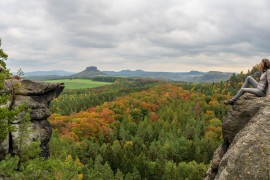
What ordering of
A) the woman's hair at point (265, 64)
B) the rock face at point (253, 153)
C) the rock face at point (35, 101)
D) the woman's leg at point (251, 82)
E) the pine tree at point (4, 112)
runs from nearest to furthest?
the rock face at point (253, 153) → the woman's hair at point (265, 64) → the woman's leg at point (251, 82) → the pine tree at point (4, 112) → the rock face at point (35, 101)

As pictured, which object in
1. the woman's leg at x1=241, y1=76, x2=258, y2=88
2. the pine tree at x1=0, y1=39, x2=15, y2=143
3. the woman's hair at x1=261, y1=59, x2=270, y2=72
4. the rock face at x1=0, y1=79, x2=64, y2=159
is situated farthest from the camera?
the rock face at x1=0, y1=79, x2=64, y2=159

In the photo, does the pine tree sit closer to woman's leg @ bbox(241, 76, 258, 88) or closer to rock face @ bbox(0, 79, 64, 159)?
rock face @ bbox(0, 79, 64, 159)

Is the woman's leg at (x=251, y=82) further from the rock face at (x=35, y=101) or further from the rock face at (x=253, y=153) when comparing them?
the rock face at (x=35, y=101)

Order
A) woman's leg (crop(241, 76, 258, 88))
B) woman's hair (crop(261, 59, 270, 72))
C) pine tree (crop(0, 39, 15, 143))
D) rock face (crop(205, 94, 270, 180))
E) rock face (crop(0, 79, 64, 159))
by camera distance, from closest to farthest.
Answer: rock face (crop(205, 94, 270, 180))
woman's hair (crop(261, 59, 270, 72))
woman's leg (crop(241, 76, 258, 88))
pine tree (crop(0, 39, 15, 143))
rock face (crop(0, 79, 64, 159))

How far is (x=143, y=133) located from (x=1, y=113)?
13231 centimetres

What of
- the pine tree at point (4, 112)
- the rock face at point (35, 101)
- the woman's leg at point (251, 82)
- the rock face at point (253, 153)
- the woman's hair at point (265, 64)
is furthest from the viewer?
the rock face at point (35, 101)

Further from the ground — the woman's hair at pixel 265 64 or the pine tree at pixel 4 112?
the woman's hair at pixel 265 64

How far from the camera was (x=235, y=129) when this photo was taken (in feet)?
75.2

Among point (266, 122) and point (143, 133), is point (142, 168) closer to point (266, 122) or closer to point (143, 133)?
point (143, 133)

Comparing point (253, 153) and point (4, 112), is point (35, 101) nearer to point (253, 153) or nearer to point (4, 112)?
point (4, 112)

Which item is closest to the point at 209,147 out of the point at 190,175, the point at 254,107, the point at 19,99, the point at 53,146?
the point at 190,175

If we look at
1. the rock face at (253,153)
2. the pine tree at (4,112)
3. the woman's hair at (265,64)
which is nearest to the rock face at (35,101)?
the pine tree at (4,112)

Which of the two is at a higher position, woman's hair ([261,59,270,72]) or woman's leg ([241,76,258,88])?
woman's hair ([261,59,270,72])

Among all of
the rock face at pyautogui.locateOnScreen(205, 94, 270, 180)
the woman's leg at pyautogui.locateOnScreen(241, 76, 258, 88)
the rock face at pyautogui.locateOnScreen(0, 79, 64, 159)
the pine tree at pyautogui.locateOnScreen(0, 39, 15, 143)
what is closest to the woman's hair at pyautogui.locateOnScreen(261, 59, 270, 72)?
the woman's leg at pyautogui.locateOnScreen(241, 76, 258, 88)
